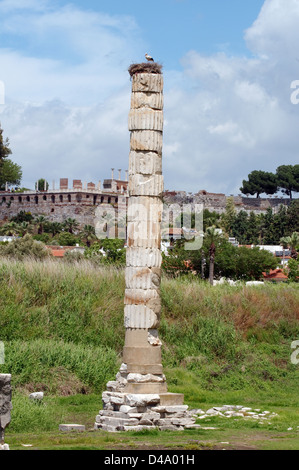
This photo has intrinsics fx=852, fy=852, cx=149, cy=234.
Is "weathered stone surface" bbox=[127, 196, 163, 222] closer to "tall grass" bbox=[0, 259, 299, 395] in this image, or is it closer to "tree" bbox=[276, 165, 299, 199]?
"tall grass" bbox=[0, 259, 299, 395]

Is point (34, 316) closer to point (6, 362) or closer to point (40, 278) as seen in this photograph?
point (40, 278)

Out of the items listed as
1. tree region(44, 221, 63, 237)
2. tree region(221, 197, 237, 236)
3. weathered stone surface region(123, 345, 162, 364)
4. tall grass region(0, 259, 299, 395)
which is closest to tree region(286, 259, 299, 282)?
tall grass region(0, 259, 299, 395)

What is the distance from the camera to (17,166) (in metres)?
97.4

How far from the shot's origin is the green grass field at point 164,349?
1435cm

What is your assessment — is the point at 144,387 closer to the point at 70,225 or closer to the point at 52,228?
the point at 52,228

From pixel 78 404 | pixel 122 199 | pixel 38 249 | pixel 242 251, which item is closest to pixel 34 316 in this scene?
pixel 78 404

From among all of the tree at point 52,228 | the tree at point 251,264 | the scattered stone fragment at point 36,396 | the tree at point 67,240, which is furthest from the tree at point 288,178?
the scattered stone fragment at point 36,396

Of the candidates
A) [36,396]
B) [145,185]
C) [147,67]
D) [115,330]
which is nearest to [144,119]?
[147,67]

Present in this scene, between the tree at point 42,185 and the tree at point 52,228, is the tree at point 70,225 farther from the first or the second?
the tree at point 42,185

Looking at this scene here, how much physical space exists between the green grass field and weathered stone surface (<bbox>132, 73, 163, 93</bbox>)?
5.92 meters

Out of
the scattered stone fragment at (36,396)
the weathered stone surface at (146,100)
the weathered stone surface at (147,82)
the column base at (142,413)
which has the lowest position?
the scattered stone fragment at (36,396)

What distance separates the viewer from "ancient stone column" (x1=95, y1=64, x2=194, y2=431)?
1430 centimetres

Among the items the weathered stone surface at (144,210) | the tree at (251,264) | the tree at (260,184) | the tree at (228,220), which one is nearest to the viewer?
the weathered stone surface at (144,210)

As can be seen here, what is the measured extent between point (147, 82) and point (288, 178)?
352ft
